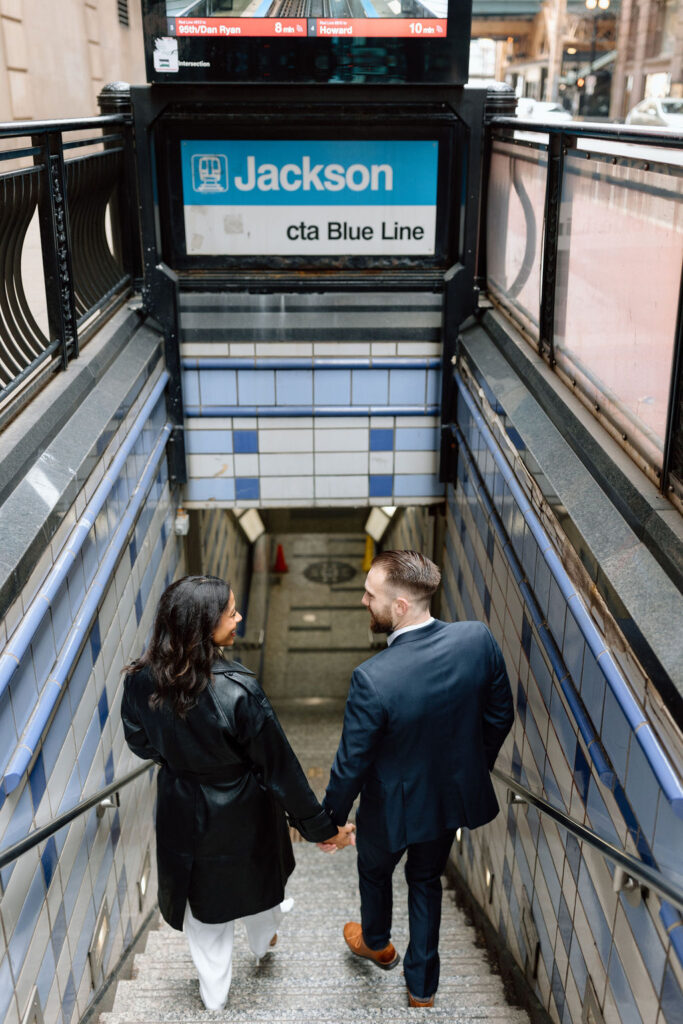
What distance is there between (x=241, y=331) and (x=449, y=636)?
2.53 metres

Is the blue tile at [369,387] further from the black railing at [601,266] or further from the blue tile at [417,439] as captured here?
the black railing at [601,266]

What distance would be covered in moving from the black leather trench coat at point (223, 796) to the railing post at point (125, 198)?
2.67m

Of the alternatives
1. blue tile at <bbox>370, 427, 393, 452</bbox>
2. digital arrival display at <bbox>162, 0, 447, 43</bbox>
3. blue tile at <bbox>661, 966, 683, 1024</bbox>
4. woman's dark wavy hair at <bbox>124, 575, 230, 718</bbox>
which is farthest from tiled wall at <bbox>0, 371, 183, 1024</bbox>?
digital arrival display at <bbox>162, 0, 447, 43</bbox>

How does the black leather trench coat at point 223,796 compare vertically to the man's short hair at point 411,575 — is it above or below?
below

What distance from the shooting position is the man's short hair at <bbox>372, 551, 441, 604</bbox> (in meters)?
2.43

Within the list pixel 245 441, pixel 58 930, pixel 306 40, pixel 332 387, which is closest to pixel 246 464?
pixel 245 441

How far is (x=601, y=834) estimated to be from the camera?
2.19m

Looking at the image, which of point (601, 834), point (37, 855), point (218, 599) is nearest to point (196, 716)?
point (218, 599)

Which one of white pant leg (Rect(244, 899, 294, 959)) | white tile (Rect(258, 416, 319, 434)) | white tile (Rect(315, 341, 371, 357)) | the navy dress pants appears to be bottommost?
white pant leg (Rect(244, 899, 294, 959))

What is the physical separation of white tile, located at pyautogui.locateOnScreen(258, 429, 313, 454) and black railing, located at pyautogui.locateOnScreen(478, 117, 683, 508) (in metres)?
1.28

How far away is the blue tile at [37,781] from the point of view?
2.31 m


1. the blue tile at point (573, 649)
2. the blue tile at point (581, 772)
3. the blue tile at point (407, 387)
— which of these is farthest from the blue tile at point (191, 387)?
the blue tile at point (581, 772)

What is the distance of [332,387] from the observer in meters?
4.65

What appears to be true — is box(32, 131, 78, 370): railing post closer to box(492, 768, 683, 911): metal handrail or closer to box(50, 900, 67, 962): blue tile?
box(50, 900, 67, 962): blue tile
